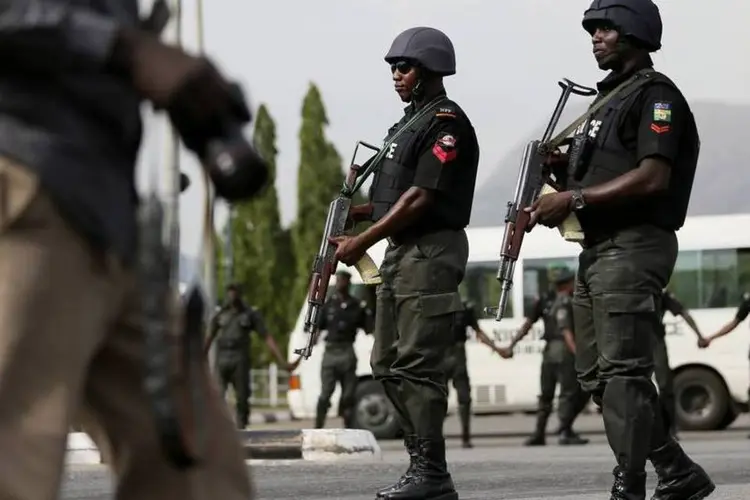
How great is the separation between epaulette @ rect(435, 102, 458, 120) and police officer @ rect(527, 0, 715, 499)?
980 millimetres

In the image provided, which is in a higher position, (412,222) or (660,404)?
(412,222)

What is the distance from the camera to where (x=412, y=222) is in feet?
24.7

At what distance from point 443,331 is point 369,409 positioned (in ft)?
42.5

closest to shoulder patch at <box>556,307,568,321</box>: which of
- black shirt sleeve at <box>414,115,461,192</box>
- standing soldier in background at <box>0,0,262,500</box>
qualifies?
black shirt sleeve at <box>414,115,461,192</box>

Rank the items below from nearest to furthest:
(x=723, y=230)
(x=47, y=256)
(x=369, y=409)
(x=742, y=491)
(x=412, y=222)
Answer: (x=47, y=256) → (x=412, y=222) → (x=742, y=491) → (x=369, y=409) → (x=723, y=230)

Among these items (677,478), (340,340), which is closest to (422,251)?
(677,478)

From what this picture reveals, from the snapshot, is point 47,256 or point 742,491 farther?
point 742,491

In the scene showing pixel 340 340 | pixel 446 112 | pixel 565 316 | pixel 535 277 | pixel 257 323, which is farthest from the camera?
pixel 535 277

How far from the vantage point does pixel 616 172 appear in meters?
6.59

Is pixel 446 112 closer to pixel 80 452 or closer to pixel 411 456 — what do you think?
pixel 411 456

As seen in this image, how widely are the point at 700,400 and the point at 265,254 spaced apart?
108ft

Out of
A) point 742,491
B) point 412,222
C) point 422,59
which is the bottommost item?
point 742,491

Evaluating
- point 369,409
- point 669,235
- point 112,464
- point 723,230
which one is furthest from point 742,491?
point 723,230

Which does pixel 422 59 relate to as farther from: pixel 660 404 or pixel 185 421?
pixel 185 421
